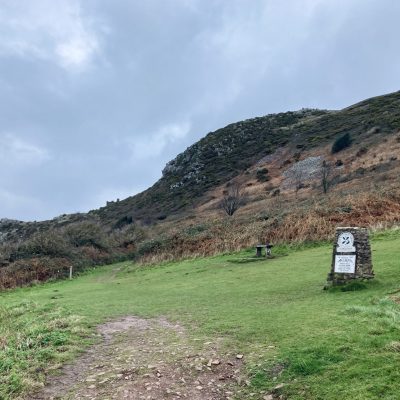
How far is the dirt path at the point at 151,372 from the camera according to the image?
6961mm

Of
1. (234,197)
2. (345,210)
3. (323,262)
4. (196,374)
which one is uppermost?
(234,197)

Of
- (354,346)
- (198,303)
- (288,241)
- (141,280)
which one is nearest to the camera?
(354,346)

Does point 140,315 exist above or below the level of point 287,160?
below

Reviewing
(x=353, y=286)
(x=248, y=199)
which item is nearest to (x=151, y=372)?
(x=353, y=286)

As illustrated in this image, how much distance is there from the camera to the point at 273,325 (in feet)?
32.0

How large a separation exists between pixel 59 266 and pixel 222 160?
5625 centimetres

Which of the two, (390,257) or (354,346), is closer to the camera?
(354,346)

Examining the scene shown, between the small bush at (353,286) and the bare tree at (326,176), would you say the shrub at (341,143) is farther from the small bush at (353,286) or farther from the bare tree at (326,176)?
the small bush at (353,286)

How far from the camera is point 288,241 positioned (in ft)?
84.2

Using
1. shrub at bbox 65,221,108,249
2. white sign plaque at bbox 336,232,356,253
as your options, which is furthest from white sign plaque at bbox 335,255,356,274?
shrub at bbox 65,221,108,249

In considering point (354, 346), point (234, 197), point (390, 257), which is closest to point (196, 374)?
point (354, 346)

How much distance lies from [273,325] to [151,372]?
313 centimetres

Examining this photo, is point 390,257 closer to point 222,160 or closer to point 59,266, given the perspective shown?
point 59,266

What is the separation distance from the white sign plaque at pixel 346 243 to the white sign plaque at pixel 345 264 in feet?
0.62
